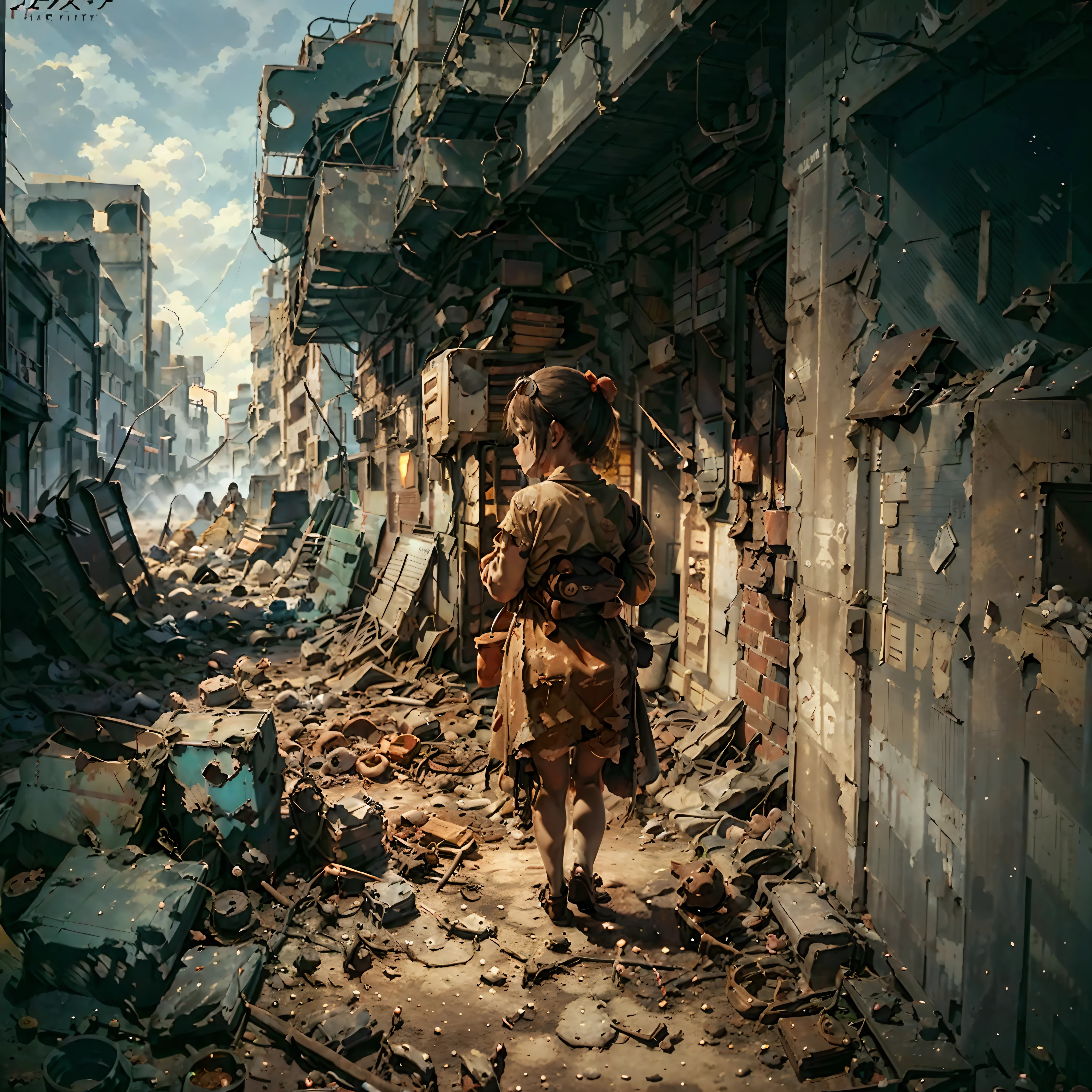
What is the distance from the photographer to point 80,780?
3.88 metres

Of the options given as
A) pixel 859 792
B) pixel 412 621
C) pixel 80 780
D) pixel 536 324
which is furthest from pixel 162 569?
pixel 859 792

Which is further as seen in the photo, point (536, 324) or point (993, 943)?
point (536, 324)

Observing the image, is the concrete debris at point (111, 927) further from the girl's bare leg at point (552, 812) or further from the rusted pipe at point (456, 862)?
the girl's bare leg at point (552, 812)

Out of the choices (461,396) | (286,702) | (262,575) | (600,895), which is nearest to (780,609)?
(600,895)

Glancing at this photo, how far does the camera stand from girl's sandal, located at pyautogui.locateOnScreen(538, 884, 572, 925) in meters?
3.80

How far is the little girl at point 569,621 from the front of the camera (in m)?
3.58

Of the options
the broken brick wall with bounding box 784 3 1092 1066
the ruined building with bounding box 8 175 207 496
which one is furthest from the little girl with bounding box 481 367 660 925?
the ruined building with bounding box 8 175 207 496

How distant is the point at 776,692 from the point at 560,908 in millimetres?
2188

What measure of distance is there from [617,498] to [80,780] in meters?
2.99

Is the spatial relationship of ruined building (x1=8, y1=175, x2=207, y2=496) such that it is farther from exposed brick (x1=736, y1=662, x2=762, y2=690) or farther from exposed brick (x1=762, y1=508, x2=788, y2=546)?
exposed brick (x1=762, y1=508, x2=788, y2=546)

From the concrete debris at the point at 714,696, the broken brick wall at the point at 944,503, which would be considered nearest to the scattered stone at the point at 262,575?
the concrete debris at the point at 714,696

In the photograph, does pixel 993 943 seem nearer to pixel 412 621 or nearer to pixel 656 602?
pixel 656 602

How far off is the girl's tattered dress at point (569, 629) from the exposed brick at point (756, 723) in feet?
6.08

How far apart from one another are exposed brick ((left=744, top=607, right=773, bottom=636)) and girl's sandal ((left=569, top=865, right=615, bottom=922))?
227cm
